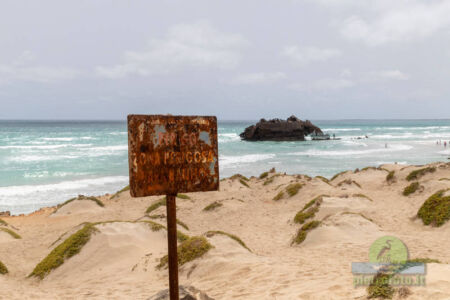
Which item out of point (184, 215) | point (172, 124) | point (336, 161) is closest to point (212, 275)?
point (172, 124)

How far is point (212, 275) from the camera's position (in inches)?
281

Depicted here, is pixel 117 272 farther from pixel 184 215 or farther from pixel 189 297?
pixel 184 215

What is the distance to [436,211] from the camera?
12039 millimetres

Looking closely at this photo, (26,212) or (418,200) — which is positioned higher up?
(418,200)

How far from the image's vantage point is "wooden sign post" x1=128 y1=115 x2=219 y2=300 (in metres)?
3.59

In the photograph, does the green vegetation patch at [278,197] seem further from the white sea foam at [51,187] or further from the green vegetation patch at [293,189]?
the white sea foam at [51,187]

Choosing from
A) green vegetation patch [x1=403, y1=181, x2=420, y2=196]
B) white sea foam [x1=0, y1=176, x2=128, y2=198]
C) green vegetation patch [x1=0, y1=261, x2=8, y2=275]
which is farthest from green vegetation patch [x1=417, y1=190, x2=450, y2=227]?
white sea foam [x1=0, y1=176, x2=128, y2=198]

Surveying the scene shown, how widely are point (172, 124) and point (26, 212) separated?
20.8 meters

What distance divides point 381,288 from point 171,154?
3481 millimetres

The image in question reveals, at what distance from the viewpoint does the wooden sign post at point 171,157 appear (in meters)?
3.59

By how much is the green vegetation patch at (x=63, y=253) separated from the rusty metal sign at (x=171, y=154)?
7.06 meters

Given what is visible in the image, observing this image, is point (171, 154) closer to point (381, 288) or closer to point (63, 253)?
point (381, 288)

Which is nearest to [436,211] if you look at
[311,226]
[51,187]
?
[311,226]

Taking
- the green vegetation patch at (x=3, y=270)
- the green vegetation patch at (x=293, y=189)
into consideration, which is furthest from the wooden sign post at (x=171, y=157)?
the green vegetation patch at (x=293, y=189)
